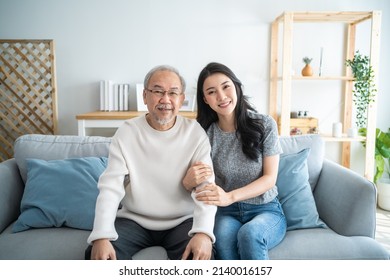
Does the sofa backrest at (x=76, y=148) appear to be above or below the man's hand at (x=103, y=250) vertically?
above

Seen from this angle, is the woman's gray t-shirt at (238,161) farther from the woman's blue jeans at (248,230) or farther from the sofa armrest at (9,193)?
the sofa armrest at (9,193)

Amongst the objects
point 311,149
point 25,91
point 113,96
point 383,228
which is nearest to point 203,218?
point 311,149

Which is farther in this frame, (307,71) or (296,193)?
(307,71)

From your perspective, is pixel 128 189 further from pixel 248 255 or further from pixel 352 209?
pixel 352 209

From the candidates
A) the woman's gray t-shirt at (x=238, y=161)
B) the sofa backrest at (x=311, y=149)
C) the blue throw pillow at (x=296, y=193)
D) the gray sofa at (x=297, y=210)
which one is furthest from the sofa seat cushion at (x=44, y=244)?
the sofa backrest at (x=311, y=149)

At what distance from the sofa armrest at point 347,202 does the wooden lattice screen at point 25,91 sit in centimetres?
245

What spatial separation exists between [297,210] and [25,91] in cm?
275

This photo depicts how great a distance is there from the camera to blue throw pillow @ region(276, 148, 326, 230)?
1.69 m

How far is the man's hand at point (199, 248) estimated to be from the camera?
1.29 metres

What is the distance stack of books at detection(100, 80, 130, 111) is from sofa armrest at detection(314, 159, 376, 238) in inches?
81.8

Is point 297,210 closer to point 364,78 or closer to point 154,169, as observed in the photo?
point 154,169

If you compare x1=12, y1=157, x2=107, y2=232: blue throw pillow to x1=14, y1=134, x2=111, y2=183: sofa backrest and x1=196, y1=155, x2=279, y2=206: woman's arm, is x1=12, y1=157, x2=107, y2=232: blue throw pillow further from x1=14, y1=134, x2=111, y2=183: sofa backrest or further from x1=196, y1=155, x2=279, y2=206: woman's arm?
x1=196, y1=155, x2=279, y2=206: woman's arm

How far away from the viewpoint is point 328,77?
3088 mm
